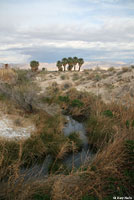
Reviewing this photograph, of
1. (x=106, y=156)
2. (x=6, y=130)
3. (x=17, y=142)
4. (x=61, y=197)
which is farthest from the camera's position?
(x=6, y=130)

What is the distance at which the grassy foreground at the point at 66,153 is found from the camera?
3.60 metres

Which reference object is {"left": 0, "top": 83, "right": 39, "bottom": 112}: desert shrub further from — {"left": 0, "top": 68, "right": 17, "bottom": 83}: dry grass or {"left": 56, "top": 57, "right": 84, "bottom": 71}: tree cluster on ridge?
{"left": 56, "top": 57, "right": 84, "bottom": 71}: tree cluster on ridge

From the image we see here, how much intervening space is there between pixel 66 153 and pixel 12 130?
2504mm

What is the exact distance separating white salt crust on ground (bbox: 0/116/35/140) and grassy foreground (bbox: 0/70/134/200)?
37cm

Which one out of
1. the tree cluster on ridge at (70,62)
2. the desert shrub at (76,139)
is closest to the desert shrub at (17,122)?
the desert shrub at (76,139)

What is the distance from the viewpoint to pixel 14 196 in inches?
134

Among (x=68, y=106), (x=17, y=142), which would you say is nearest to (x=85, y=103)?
(x=68, y=106)

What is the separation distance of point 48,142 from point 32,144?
2.07 feet

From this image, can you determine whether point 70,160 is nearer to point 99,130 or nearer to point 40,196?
point 99,130

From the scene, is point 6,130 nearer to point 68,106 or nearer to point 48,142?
point 48,142

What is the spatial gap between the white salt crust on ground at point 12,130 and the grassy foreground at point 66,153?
373mm

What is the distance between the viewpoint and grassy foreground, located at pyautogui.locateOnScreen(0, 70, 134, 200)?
142 inches

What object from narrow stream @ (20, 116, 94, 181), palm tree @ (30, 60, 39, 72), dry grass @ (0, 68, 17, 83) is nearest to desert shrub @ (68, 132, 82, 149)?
narrow stream @ (20, 116, 94, 181)

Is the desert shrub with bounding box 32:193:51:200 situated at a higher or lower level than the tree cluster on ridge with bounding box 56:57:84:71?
lower
